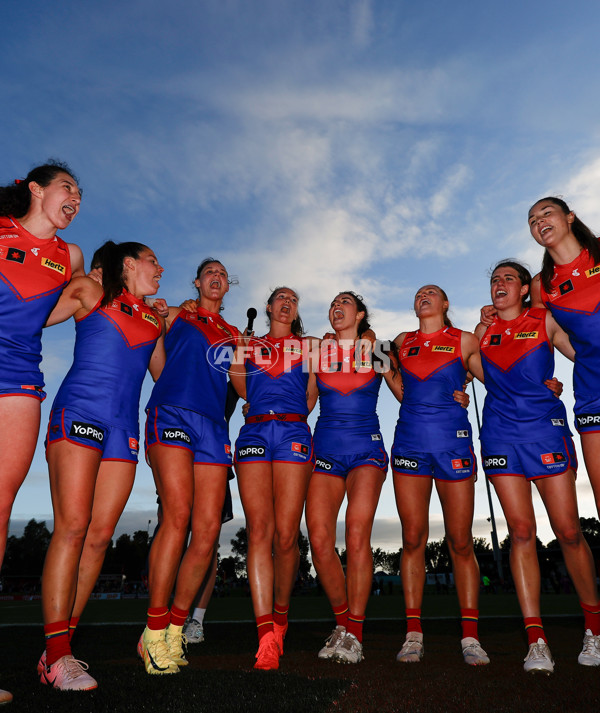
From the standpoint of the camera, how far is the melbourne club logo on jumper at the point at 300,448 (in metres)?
4.88

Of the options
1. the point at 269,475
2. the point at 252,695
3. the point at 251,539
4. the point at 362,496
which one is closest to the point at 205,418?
the point at 269,475

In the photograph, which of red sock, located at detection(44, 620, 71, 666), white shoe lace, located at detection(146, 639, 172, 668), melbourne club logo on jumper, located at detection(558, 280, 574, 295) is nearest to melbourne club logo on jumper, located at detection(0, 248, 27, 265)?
red sock, located at detection(44, 620, 71, 666)

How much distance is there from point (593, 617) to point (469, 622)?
97 centimetres

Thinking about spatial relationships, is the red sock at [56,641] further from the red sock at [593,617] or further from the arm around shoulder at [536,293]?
the arm around shoulder at [536,293]

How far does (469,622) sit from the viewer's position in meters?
4.80

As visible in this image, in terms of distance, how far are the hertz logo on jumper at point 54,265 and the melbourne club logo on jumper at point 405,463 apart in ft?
10.8

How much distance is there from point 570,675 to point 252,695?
225cm

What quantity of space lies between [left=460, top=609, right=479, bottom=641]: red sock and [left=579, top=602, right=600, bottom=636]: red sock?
86cm

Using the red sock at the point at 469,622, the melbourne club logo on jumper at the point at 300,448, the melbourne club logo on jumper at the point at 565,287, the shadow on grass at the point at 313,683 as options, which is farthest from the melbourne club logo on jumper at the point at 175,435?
the melbourne club logo on jumper at the point at 565,287

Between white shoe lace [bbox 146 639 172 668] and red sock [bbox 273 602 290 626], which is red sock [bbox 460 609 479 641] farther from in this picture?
white shoe lace [bbox 146 639 172 668]

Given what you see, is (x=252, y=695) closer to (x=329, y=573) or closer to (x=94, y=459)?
(x=94, y=459)

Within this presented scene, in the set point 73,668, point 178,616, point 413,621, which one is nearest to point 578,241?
point 413,621

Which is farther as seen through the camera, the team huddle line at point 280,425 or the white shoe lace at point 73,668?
the team huddle line at point 280,425

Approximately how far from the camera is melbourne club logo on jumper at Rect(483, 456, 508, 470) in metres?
4.76
